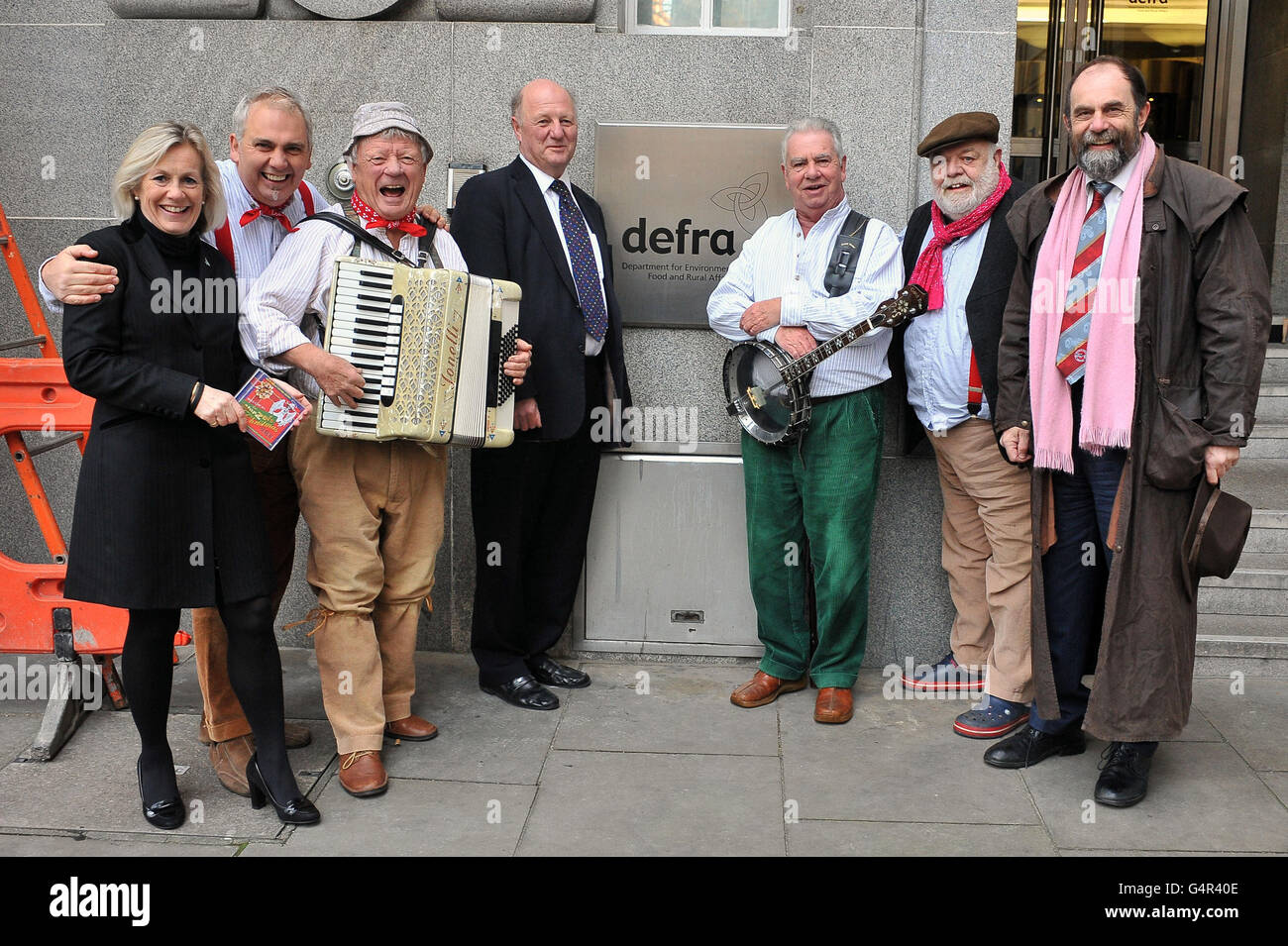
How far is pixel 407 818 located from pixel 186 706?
1.32 metres

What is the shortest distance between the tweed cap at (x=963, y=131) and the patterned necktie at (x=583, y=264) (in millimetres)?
1242

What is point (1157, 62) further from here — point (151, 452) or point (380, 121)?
point (151, 452)

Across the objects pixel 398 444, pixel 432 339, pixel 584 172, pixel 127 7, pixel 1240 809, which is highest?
pixel 127 7

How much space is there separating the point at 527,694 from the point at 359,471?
3.92ft

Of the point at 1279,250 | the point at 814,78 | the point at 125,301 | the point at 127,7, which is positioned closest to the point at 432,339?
the point at 125,301

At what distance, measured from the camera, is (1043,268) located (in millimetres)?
3955

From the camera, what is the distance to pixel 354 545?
3.99 m

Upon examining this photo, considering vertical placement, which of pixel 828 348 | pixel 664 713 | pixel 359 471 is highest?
pixel 828 348

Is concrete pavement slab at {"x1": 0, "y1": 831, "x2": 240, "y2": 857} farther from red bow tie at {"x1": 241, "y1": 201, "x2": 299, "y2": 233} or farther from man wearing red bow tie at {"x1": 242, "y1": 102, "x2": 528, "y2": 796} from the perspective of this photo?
red bow tie at {"x1": 241, "y1": 201, "x2": 299, "y2": 233}

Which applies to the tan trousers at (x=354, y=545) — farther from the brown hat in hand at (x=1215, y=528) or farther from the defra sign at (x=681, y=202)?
the brown hat in hand at (x=1215, y=528)

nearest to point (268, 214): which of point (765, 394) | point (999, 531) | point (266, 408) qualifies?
point (266, 408)

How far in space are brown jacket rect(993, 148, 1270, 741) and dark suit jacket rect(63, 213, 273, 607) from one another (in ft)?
8.46

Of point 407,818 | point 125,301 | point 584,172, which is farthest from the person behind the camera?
point 584,172

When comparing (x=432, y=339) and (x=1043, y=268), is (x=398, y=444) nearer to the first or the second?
(x=432, y=339)
